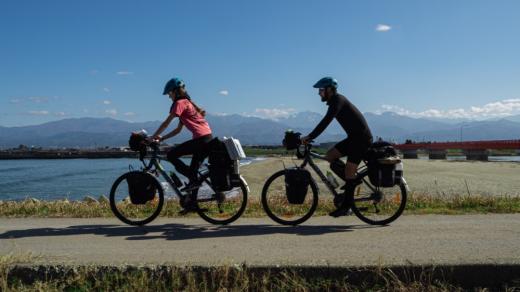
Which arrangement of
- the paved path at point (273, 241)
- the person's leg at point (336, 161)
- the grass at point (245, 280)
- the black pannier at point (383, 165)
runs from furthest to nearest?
the person's leg at point (336, 161)
the black pannier at point (383, 165)
the paved path at point (273, 241)
the grass at point (245, 280)

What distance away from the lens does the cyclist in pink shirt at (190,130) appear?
7.57 m

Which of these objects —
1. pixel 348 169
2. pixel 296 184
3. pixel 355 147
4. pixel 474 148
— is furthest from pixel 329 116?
pixel 474 148

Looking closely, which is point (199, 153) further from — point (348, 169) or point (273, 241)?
point (348, 169)

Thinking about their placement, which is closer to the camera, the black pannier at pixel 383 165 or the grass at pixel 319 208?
the black pannier at pixel 383 165

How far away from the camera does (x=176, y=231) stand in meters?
7.32

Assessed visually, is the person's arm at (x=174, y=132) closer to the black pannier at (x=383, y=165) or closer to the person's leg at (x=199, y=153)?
the person's leg at (x=199, y=153)

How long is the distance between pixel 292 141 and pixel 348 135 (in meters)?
0.88

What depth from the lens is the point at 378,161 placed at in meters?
7.43

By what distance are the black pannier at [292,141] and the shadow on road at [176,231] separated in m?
1.26

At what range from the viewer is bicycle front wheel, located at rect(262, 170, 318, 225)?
775 centimetres

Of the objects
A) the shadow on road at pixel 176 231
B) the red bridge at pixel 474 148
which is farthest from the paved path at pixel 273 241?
the red bridge at pixel 474 148

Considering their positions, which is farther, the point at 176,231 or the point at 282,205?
the point at 282,205

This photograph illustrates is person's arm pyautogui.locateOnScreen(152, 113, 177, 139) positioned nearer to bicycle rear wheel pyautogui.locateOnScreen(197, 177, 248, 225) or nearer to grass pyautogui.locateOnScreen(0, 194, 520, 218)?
bicycle rear wheel pyautogui.locateOnScreen(197, 177, 248, 225)

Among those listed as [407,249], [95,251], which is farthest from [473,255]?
[95,251]
